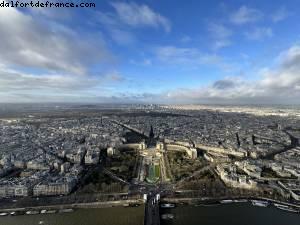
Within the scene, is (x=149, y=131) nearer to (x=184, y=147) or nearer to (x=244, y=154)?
(x=184, y=147)

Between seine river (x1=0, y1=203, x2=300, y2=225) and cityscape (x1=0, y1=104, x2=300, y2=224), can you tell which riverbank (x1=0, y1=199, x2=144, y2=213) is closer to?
cityscape (x1=0, y1=104, x2=300, y2=224)

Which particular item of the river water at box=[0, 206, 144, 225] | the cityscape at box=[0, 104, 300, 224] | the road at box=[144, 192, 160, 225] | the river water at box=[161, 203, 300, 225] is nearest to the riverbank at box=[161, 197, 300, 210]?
the cityscape at box=[0, 104, 300, 224]

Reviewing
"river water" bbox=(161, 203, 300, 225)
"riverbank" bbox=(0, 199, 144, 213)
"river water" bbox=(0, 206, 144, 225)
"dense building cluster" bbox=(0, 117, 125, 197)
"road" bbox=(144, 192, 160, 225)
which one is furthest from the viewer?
"dense building cluster" bbox=(0, 117, 125, 197)

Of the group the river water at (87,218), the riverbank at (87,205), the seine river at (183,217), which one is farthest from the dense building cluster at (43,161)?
the seine river at (183,217)

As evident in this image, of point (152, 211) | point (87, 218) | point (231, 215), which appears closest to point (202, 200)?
point (231, 215)

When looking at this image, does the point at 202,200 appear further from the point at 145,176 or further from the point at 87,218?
the point at 87,218

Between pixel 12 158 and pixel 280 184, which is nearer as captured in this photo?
pixel 280 184

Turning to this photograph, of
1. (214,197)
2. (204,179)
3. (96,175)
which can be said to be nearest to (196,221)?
(214,197)
